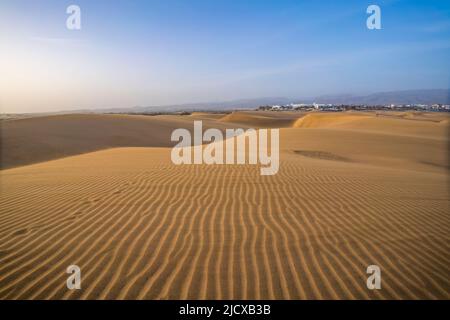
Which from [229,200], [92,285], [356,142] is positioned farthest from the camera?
[356,142]

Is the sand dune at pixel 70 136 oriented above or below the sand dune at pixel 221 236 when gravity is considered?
above

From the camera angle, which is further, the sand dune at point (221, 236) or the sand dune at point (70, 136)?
the sand dune at point (70, 136)

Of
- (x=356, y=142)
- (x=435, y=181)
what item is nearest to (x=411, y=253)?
(x=435, y=181)

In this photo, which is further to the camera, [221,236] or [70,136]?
[70,136]

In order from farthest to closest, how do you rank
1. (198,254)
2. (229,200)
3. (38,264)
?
(229,200), (198,254), (38,264)

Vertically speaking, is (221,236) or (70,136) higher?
(70,136)

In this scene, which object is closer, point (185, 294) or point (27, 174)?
point (185, 294)
